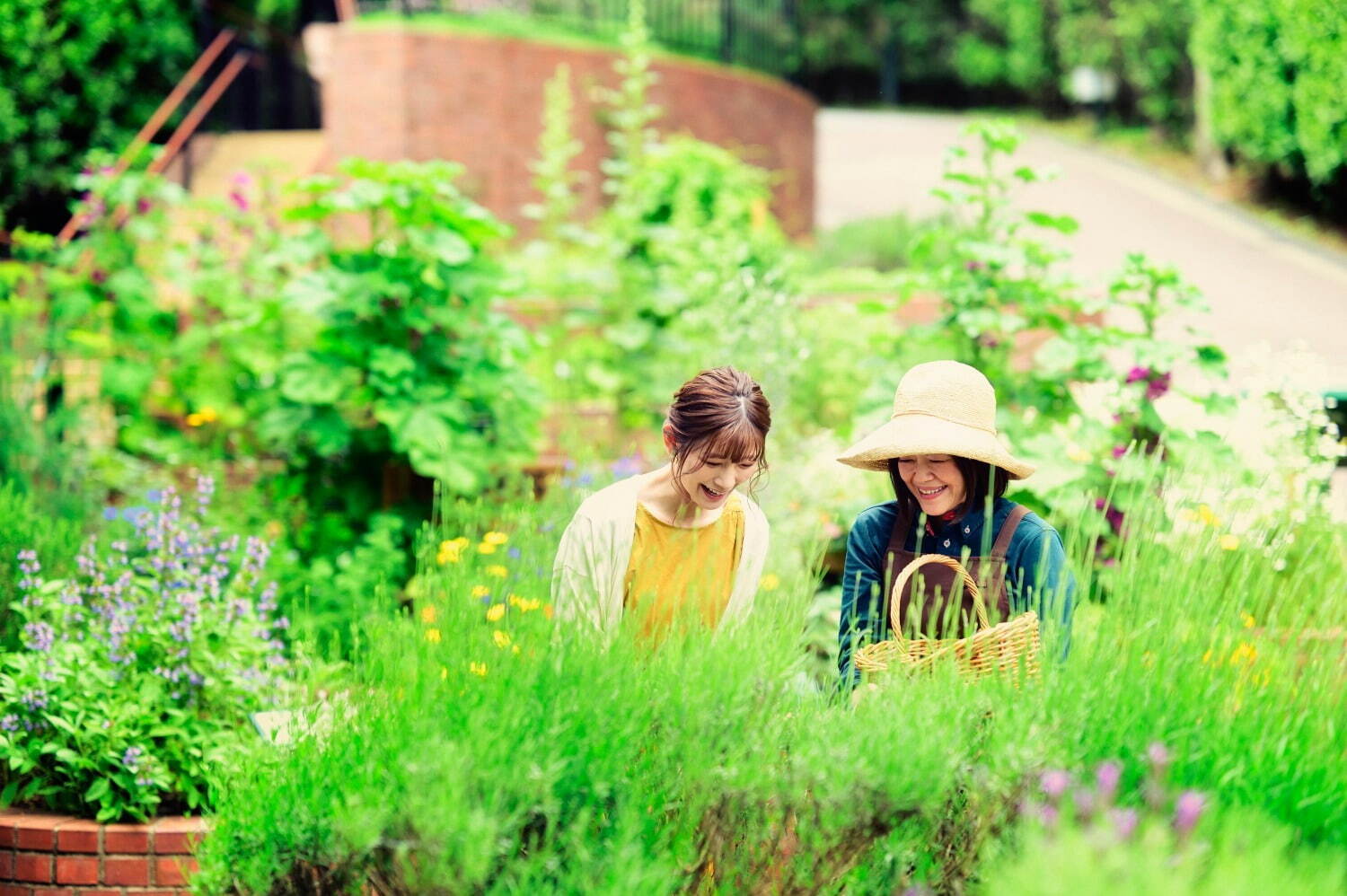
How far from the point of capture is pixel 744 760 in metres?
2.28

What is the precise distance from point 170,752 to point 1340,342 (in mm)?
10277

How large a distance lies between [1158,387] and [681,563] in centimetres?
249

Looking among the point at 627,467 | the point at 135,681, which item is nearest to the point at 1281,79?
the point at 627,467

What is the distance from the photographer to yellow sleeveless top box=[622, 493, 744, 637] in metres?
2.93

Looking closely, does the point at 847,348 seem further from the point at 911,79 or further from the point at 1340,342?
the point at 911,79

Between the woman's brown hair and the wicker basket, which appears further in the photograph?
the woman's brown hair

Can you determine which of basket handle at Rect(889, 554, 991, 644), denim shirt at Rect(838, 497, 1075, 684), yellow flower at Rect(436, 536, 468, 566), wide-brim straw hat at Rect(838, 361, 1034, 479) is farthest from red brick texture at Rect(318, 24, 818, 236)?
basket handle at Rect(889, 554, 991, 644)

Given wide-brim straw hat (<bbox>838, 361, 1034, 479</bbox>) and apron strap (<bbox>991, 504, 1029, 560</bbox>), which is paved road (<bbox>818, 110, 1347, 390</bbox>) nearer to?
wide-brim straw hat (<bbox>838, 361, 1034, 479</bbox>)

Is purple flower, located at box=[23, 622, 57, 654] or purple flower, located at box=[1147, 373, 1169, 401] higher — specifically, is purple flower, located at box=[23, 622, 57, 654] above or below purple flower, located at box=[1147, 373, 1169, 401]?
below

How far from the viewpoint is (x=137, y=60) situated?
1259 cm

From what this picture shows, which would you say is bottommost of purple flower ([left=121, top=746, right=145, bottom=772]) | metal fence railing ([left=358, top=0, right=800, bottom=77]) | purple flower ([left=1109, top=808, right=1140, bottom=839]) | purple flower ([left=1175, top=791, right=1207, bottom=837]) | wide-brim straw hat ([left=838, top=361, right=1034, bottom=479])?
purple flower ([left=121, top=746, right=145, bottom=772])

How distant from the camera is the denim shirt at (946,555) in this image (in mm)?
2857

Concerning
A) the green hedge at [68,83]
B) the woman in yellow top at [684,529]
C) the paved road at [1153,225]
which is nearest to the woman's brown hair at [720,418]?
the woman in yellow top at [684,529]

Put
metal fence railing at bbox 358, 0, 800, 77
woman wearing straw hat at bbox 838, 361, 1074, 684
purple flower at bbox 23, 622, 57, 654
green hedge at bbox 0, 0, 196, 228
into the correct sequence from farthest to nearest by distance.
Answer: metal fence railing at bbox 358, 0, 800, 77 < green hedge at bbox 0, 0, 196, 228 < purple flower at bbox 23, 622, 57, 654 < woman wearing straw hat at bbox 838, 361, 1074, 684
